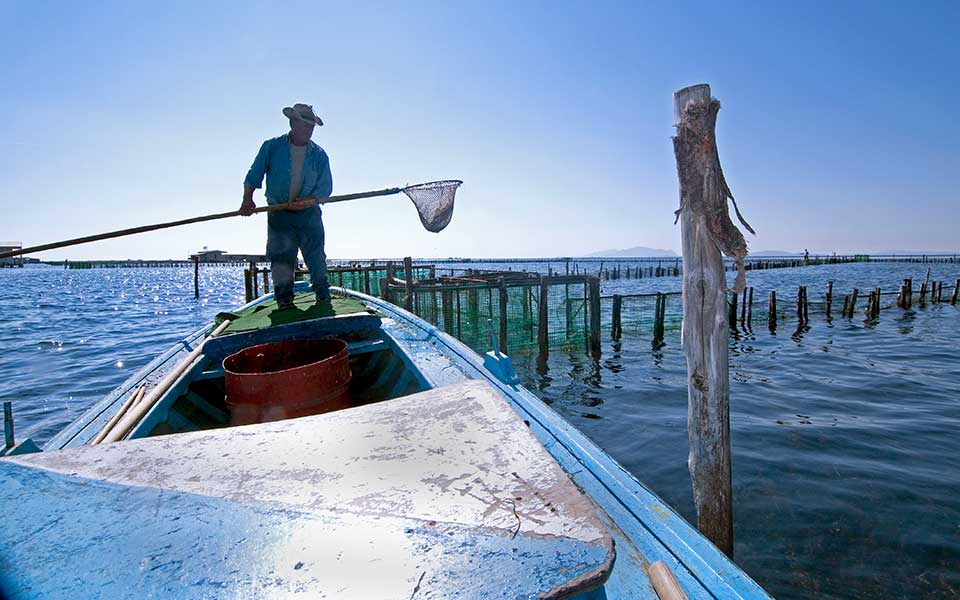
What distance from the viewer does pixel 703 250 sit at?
3170 millimetres

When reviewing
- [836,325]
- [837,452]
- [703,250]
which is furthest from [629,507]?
[836,325]

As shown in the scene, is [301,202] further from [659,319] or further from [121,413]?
[659,319]

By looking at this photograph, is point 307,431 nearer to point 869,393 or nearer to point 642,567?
point 642,567

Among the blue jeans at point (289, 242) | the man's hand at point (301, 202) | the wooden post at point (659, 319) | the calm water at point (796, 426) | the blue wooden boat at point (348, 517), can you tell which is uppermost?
the man's hand at point (301, 202)

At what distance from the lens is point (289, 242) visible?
5.39 meters

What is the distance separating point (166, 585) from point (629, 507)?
154 cm

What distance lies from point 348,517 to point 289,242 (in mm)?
4854

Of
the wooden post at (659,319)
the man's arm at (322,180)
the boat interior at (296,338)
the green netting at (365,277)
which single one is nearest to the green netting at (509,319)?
the green netting at (365,277)

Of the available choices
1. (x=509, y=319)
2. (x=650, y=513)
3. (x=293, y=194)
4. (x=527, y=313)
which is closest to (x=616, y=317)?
(x=527, y=313)

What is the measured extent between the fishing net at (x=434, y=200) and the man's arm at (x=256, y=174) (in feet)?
4.95

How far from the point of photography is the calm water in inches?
171

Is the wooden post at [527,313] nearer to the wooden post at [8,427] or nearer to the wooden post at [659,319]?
the wooden post at [659,319]

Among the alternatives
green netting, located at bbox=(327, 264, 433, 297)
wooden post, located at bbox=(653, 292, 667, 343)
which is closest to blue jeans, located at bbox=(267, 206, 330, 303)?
green netting, located at bbox=(327, 264, 433, 297)

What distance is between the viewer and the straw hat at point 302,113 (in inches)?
183
